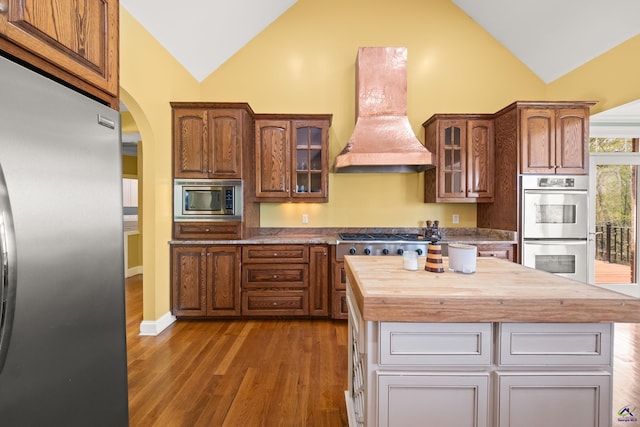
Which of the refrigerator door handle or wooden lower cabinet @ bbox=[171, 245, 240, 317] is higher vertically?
the refrigerator door handle

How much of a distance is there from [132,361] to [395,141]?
3237 mm

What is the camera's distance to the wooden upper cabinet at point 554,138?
10.2ft

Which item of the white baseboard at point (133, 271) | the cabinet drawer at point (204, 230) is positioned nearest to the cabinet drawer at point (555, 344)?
the cabinet drawer at point (204, 230)

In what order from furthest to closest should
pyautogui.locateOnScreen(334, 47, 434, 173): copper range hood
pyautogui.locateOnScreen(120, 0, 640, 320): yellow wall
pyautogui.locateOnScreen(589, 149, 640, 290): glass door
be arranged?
pyautogui.locateOnScreen(120, 0, 640, 320): yellow wall, pyautogui.locateOnScreen(589, 149, 640, 290): glass door, pyautogui.locateOnScreen(334, 47, 434, 173): copper range hood

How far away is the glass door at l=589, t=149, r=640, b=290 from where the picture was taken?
377 cm

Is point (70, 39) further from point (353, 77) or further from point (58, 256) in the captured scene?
point (353, 77)

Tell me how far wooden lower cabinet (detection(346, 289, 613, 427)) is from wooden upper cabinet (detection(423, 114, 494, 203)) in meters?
2.63

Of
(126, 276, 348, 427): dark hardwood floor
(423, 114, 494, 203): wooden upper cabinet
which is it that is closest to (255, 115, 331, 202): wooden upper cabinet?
(423, 114, 494, 203): wooden upper cabinet

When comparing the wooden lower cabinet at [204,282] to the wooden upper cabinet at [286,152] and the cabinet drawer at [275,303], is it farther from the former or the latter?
the wooden upper cabinet at [286,152]

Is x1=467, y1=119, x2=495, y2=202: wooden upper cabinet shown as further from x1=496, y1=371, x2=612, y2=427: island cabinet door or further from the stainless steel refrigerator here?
the stainless steel refrigerator

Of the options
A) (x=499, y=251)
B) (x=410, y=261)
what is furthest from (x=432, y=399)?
(x=499, y=251)

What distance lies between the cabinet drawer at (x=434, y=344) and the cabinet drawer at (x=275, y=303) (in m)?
2.25

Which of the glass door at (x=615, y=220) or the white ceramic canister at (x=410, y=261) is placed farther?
the glass door at (x=615, y=220)

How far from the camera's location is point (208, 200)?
325 cm
